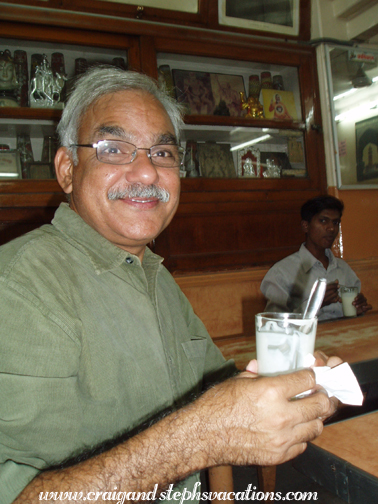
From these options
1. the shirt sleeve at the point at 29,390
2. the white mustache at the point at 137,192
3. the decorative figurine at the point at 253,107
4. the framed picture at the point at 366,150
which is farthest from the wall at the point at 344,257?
the shirt sleeve at the point at 29,390

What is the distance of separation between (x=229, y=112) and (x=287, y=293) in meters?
1.49

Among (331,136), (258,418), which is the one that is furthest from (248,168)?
(258,418)

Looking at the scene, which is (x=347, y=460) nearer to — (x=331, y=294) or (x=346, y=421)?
(x=346, y=421)

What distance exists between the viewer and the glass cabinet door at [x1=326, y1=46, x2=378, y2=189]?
3.33 metres

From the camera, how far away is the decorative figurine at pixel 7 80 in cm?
252

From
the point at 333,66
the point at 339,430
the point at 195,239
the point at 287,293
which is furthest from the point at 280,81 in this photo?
the point at 339,430

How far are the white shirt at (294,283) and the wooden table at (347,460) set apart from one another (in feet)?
5.49

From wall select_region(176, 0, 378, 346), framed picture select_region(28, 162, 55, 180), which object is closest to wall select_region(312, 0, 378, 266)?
wall select_region(176, 0, 378, 346)

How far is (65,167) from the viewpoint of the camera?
1.22 m

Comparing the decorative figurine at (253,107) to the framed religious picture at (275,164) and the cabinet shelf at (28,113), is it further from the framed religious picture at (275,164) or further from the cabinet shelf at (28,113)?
the cabinet shelf at (28,113)

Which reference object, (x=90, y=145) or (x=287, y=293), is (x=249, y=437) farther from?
(x=287, y=293)

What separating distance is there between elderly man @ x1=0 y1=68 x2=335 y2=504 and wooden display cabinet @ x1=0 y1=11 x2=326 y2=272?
149 centimetres

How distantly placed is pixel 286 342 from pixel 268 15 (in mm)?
3036

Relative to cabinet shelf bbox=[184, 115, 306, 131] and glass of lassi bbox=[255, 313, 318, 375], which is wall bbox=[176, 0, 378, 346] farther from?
glass of lassi bbox=[255, 313, 318, 375]
